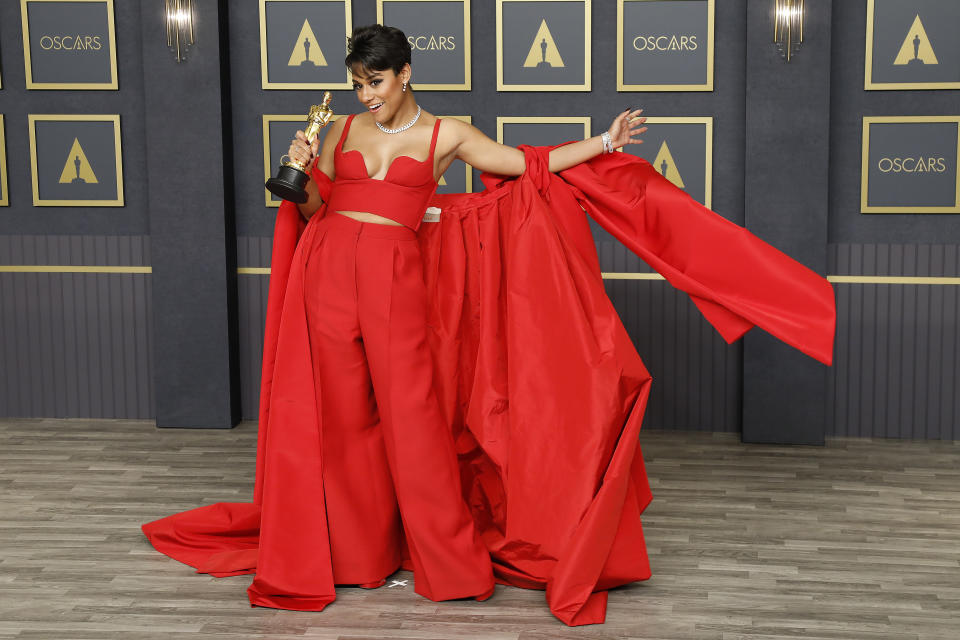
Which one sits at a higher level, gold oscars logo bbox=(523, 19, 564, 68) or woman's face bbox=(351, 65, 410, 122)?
gold oscars logo bbox=(523, 19, 564, 68)

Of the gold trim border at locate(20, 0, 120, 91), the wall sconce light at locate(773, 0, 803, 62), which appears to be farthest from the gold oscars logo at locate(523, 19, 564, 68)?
the gold trim border at locate(20, 0, 120, 91)

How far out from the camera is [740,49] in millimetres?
4539

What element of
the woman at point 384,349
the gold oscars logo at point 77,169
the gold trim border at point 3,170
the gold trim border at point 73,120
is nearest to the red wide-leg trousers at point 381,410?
the woman at point 384,349

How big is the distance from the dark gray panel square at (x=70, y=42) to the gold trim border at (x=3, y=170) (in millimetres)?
313

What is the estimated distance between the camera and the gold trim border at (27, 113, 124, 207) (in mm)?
4840

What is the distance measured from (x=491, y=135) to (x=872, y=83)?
1.77 metres

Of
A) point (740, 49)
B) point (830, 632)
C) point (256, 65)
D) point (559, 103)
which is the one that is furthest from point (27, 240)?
point (830, 632)

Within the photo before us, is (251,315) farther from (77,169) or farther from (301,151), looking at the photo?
(301,151)

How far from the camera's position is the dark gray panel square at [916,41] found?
14.5ft

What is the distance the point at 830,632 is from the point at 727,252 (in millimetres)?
1124

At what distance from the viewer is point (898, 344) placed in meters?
4.60

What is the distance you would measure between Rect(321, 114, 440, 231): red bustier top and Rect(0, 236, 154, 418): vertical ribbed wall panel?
2308 mm

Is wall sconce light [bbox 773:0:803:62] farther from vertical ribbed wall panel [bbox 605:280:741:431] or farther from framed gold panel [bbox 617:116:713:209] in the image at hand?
vertical ribbed wall panel [bbox 605:280:741:431]

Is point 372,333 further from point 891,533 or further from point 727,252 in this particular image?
point 891,533
